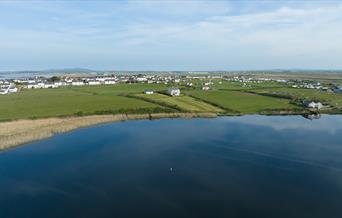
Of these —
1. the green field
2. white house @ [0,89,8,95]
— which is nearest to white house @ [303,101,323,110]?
the green field

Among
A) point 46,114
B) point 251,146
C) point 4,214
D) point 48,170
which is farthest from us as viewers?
point 46,114

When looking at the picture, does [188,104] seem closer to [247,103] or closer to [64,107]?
[247,103]

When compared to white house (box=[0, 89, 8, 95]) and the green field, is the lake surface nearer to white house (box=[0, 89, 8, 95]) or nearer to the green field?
the green field

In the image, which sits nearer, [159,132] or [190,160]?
[190,160]

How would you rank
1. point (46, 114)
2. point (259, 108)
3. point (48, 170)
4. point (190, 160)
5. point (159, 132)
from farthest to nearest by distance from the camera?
point (259, 108) < point (46, 114) < point (159, 132) < point (190, 160) < point (48, 170)

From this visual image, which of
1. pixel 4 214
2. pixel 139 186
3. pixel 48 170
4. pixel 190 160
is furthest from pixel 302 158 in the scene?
pixel 4 214

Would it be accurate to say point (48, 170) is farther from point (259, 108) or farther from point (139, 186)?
point (259, 108)

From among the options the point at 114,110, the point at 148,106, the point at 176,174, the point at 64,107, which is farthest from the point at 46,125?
the point at 176,174
